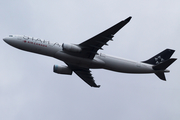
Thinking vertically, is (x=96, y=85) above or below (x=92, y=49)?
below

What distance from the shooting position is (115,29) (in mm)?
37906

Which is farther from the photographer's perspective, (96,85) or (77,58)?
(96,85)

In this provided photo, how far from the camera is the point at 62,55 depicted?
40938 millimetres

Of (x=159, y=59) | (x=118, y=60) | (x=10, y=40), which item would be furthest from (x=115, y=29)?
(x=10, y=40)

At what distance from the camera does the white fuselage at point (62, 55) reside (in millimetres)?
41125

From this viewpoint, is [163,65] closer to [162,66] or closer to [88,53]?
[162,66]

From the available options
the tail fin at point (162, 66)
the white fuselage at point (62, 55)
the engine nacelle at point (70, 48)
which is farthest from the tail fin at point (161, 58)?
the engine nacelle at point (70, 48)

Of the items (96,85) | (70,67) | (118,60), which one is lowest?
(96,85)

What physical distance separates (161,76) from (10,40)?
24980 mm

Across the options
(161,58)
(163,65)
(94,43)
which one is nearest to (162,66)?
(163,65)

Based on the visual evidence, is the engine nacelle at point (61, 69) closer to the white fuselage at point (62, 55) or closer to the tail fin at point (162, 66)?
the white fuselage at point (62, 55)

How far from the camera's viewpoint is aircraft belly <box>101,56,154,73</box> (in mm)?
43031

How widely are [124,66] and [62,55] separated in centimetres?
1020

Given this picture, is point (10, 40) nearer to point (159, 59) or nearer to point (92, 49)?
point (92, 49)
